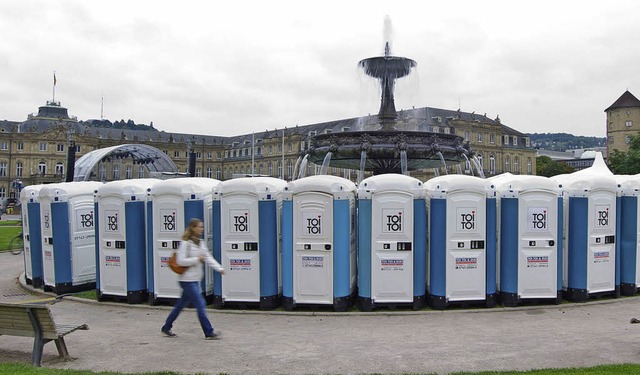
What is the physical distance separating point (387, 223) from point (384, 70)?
1001 cm

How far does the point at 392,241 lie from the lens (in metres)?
11.5

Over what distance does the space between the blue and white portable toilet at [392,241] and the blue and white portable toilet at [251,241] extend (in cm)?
182

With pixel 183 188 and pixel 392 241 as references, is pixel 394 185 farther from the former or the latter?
pixel 183 188

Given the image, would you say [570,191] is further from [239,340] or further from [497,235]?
[239,340]

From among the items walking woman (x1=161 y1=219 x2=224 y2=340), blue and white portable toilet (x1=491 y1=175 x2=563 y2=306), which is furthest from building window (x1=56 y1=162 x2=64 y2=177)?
blue and white portable toilet (x1=491 y1=175 x2=563 y2=306)

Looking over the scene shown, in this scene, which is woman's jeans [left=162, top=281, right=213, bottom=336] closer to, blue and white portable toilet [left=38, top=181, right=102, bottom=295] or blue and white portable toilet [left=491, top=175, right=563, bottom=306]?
blue and white portable toilet [left=38, top=181, right=102, bottom=295]

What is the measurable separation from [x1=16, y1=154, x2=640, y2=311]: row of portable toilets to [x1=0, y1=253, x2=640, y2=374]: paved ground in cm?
51

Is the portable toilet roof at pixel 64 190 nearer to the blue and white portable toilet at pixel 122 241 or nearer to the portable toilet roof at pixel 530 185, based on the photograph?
the blue and white portable toilet at pixel 122 241

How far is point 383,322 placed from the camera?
10.6 meters

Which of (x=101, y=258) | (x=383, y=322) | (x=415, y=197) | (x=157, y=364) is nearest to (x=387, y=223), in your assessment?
(x=415, y=197)

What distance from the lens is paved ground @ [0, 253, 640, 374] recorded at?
784 centimetres

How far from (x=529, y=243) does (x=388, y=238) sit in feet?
9.76

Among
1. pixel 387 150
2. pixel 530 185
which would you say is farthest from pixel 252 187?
pixel 530 185

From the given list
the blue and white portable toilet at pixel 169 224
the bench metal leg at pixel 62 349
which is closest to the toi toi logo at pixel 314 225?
the blue and white portable toilet at pixel 169 224
